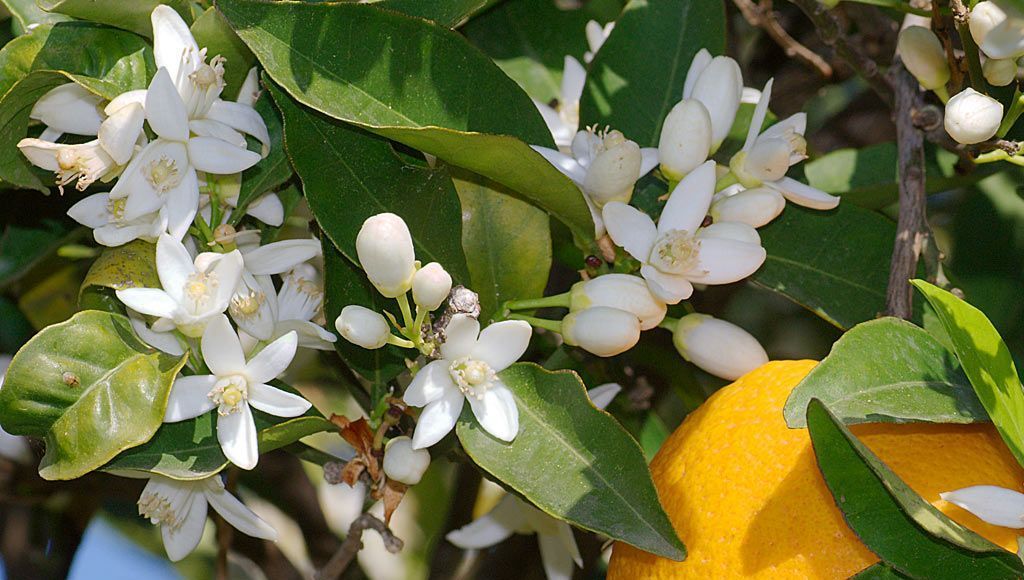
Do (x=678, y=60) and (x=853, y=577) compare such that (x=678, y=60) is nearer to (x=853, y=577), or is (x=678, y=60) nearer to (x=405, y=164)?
(x=405, y=164)

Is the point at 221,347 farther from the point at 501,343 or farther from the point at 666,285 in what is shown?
the point at 666,285

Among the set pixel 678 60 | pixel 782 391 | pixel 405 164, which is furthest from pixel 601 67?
pixel 782 391

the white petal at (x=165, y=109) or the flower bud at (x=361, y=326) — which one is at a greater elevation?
the white petal at (x=165, y=109)

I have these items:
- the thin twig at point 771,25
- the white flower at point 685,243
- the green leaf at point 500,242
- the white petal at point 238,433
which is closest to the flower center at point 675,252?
the white flower at point 685,243

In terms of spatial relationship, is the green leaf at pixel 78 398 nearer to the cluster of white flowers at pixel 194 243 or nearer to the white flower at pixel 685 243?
the cluster of white flowers at pixel 194 243

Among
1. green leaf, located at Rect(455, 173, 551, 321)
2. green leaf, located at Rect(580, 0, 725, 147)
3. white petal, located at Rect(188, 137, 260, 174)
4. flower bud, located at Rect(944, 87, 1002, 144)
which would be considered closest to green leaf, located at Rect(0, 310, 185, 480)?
white petal, located at Rect(188, 137, 260, 174)

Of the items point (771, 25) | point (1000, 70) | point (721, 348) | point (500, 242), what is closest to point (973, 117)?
point (1000, 70)
